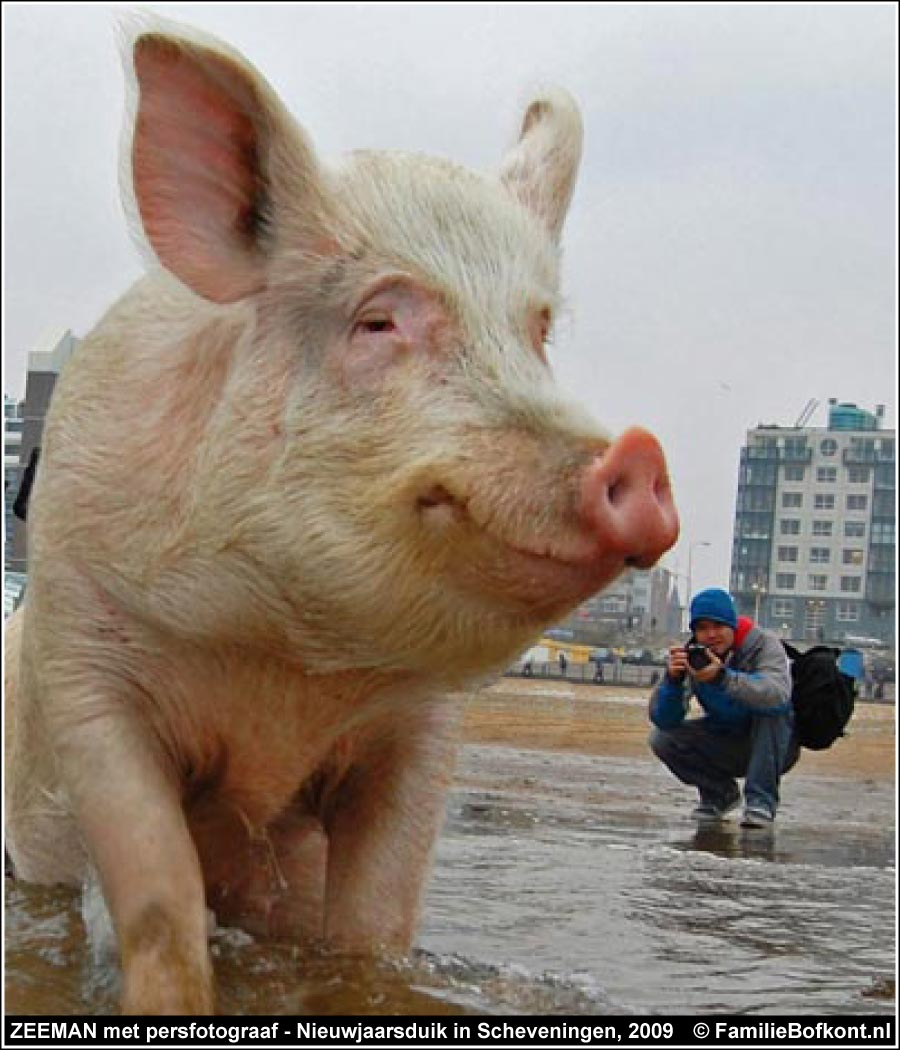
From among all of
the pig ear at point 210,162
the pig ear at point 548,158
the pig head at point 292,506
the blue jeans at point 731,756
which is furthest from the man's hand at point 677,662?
the pig ear at point 210,162

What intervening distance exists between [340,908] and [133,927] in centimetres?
83

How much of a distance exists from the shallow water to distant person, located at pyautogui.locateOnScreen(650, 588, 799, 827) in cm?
25

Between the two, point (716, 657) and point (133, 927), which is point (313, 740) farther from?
point (716, 657)

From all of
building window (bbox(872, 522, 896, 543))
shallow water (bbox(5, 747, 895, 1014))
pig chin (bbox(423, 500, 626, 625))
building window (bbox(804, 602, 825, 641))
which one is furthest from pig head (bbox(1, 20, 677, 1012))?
building window (bbox(804, 602, 825, 641))

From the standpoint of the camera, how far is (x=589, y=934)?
16.3 feet

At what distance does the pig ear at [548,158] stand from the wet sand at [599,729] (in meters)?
7.21

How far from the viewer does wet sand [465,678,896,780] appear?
56.4ft

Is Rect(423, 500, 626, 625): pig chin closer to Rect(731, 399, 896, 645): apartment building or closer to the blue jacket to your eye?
Rect(731, 399, 896, 645): apartment building

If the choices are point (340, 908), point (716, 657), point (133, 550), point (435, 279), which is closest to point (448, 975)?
point (340, 908)

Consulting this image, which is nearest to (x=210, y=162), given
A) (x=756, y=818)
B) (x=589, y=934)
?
(x=589, y=934)

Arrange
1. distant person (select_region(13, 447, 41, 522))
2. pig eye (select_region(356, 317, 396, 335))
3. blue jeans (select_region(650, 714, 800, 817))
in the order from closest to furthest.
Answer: pig eye (select_region(356, 317, 396, 335)) < distant person (select_region(13, 447, 41, 522)) < blue jeans (select_region(650, 714, 800, 817))

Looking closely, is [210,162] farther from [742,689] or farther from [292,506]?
[742,689]
